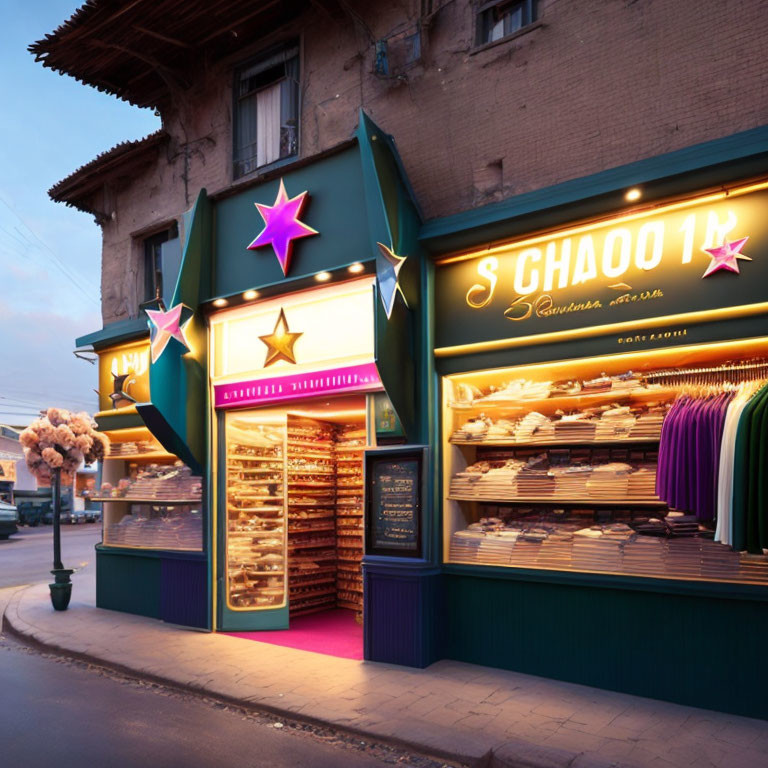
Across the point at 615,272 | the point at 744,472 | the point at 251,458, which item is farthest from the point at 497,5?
the point at 251,458

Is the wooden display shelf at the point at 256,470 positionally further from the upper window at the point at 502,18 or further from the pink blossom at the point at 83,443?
the upper window at the point at 502,18

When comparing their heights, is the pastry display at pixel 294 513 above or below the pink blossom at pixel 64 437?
below

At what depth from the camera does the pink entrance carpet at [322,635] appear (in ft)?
27.6

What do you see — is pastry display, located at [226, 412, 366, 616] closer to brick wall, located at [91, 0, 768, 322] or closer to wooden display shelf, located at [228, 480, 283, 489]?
wooden display shelf, located at [228, 480, 283, 489]

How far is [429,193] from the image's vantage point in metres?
8.67

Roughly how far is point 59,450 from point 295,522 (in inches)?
171

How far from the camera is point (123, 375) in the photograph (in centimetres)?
1197

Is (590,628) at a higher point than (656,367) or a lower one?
lower

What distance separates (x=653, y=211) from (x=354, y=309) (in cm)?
362

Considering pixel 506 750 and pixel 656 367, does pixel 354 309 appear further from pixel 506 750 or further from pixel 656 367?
pixel 506 750

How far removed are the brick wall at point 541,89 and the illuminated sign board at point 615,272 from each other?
0.87m

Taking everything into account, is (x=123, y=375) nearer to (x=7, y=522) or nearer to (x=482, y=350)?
(x=482, y=350)

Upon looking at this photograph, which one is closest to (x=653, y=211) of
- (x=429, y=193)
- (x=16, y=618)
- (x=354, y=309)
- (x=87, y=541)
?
(x=429, y=193)

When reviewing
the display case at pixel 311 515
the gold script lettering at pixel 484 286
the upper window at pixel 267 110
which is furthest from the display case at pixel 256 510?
the upper window at pixel 267 110
